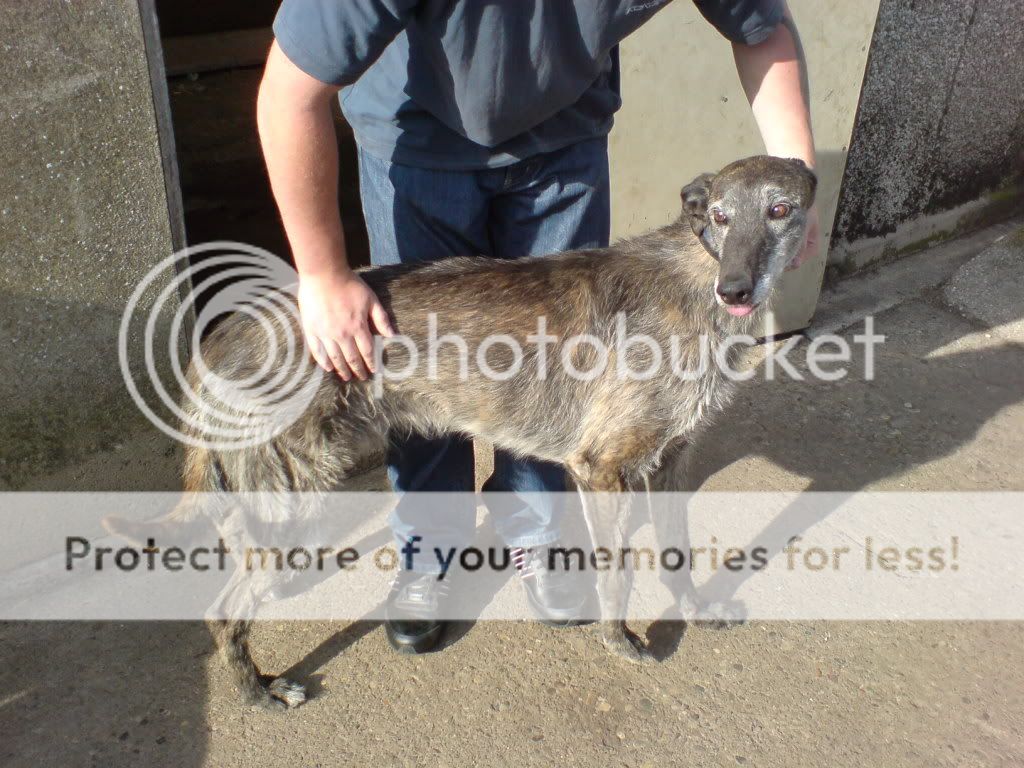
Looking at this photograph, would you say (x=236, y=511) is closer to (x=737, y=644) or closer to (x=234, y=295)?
(x=234, y=295)

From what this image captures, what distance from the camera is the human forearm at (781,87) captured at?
8.71 feet

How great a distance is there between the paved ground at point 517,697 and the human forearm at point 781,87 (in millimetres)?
1610

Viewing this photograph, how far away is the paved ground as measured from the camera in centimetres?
262

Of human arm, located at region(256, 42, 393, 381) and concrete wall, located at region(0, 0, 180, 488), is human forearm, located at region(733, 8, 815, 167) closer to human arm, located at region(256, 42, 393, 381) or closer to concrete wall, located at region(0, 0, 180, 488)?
human arm, located at region(256, 42, 393, 381)

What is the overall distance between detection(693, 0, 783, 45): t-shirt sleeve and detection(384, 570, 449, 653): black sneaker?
1.98 metres

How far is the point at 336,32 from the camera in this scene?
1.96 meters

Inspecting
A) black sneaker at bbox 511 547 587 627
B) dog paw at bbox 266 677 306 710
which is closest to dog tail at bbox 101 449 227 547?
dog paw at bbox 266 677 306 710

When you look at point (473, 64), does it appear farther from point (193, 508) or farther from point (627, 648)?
point (627, 648)

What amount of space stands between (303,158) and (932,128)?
4172mm

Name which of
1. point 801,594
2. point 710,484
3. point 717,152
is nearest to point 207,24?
point 717,152

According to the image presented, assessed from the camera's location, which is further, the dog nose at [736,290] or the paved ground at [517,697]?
the paved ground at [517,697]

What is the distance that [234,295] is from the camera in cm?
318

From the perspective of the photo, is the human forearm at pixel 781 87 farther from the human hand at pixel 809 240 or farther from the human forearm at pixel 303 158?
the human forearm at pixel 303 158

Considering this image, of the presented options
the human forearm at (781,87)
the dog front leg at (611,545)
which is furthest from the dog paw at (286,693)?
the human forearm at (781,87)
